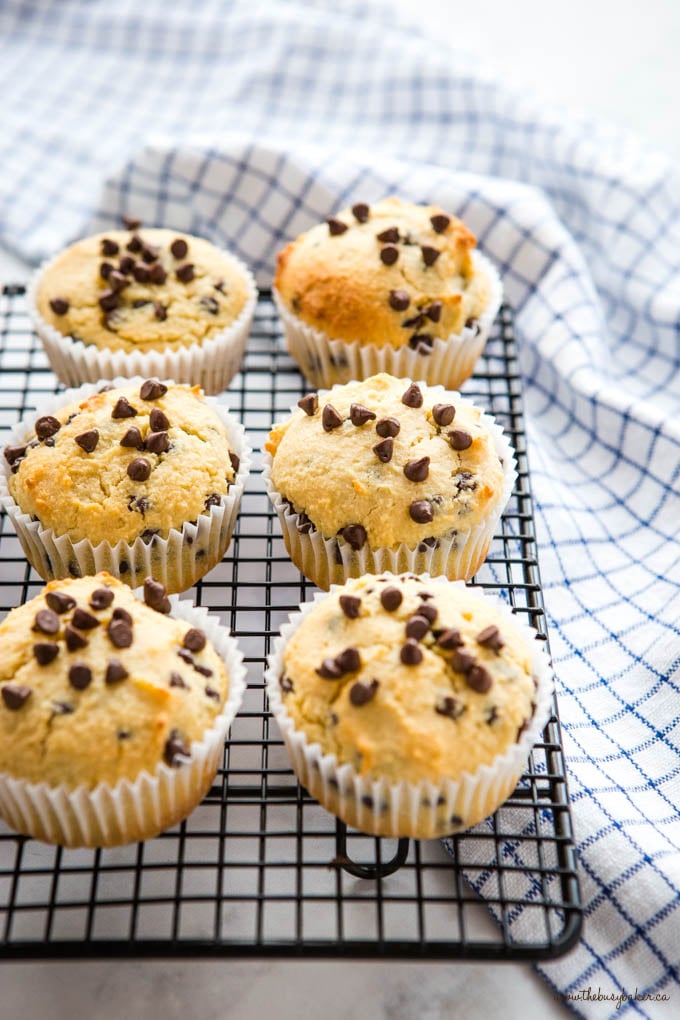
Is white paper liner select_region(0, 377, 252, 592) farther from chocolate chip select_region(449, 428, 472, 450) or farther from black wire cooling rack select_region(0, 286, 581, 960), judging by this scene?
chocolate chip select_region(449, 428, 472, 450)

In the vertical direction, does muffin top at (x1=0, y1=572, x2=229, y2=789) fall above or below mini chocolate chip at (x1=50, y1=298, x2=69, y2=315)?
below

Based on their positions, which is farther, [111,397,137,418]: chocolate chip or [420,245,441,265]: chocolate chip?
[420,245,441,265]: chocolate chip

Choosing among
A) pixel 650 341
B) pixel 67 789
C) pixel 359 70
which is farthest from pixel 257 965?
pixel 359 70

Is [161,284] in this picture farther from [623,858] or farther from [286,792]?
[623,858]

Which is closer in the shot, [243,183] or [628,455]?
[628,455]


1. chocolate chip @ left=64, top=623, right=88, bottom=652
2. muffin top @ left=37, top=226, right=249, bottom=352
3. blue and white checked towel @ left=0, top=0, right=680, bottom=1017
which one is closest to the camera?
chocolate chip @ left=64, top=623, right=88, bottom=652

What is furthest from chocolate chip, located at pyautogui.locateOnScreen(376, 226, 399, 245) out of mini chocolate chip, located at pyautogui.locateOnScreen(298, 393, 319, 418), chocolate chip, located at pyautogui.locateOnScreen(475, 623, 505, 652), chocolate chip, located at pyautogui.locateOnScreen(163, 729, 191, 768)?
chocolate chip, located at pyautogui.locateOnScreen(163, 729, 191, 768)
